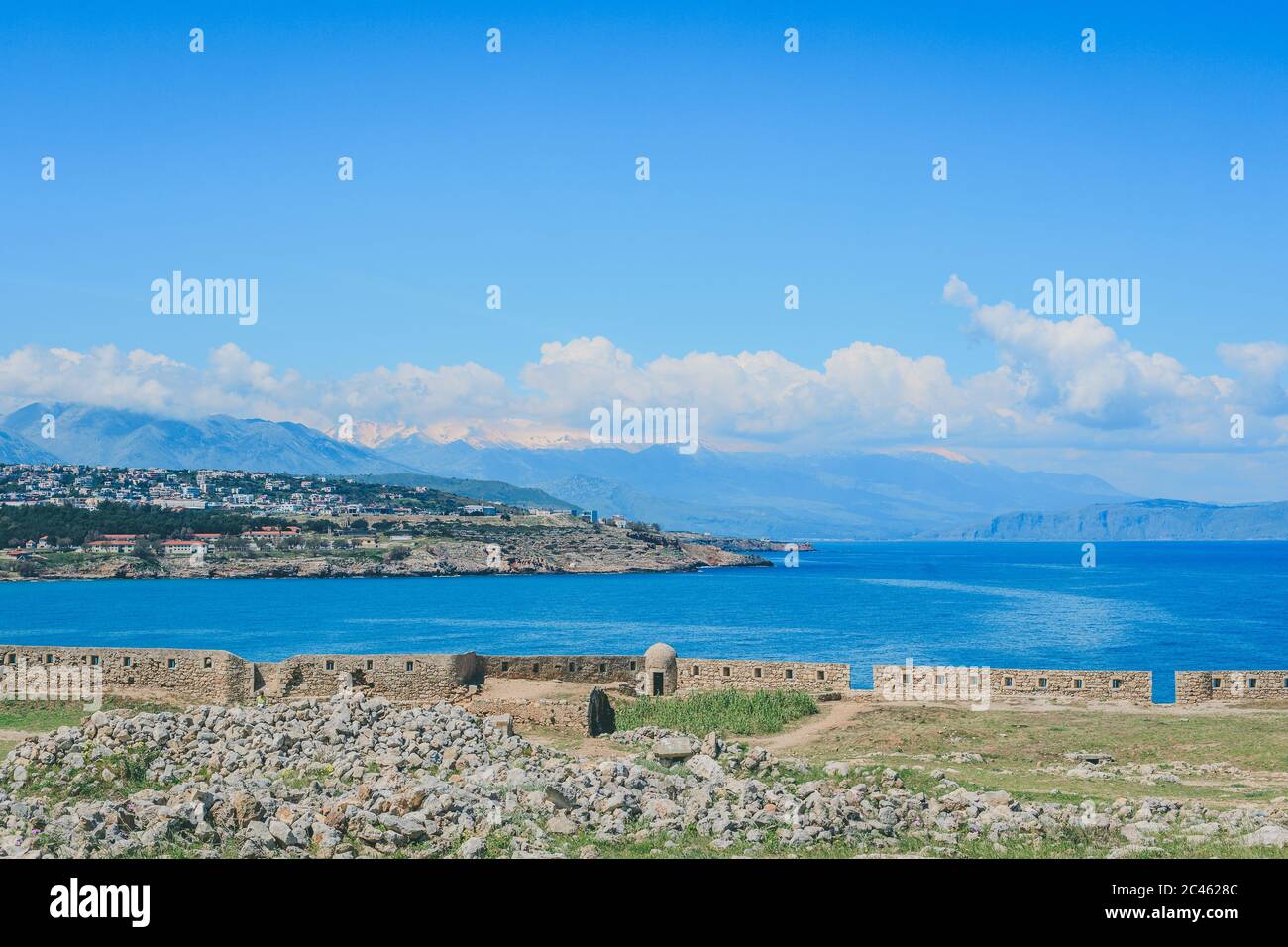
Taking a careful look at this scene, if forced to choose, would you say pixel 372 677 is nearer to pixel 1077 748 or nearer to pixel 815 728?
pixel 815 728

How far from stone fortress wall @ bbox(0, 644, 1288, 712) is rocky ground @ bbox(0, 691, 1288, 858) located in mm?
9445

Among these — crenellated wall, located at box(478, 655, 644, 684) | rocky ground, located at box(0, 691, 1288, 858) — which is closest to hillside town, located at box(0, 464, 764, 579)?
crenellated wall, located at box(478, 655, 644, 684)

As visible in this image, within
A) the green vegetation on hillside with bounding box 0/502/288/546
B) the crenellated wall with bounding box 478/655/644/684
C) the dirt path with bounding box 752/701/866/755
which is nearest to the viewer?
the dirt path with bounding box 752/701/866/755

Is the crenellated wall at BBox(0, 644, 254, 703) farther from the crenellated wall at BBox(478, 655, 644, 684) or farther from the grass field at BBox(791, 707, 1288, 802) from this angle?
the grass field at BBox(791, 707, 1288, 802)

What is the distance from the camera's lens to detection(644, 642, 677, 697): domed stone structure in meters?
36.0

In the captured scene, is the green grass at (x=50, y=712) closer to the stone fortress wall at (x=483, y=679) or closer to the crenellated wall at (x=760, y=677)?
the stone fortress wall at (x=483, y=679)

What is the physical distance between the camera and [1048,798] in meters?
21.5

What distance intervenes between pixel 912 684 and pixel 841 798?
16.2 meters

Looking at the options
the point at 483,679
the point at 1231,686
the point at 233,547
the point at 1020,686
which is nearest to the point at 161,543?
the point at 233,547

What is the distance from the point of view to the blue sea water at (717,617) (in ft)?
273

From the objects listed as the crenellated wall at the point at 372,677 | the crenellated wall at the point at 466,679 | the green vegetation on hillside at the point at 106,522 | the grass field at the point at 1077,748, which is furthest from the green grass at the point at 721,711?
the green vegetation on hillside at the point at 106,522

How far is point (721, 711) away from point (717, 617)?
81692mm
